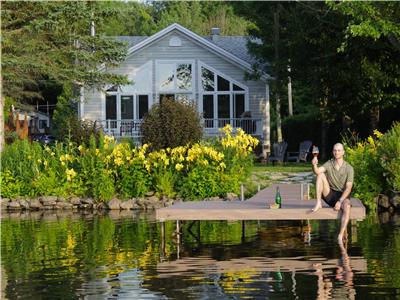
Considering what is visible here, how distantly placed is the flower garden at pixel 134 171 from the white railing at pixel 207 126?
16609 mm

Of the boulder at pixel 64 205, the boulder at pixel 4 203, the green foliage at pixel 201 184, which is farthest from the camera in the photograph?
the boulder at pixel 4 203

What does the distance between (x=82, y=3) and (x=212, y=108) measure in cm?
1092

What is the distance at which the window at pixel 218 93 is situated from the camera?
47188 millimetres

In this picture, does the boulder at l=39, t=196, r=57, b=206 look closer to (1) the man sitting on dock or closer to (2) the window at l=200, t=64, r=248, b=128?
(1) the man sitting on dock

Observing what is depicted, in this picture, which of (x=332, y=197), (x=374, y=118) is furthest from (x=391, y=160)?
(x=374, y=118)

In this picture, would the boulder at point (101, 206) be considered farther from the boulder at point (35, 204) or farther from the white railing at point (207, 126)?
the white railing at point (207, 126)

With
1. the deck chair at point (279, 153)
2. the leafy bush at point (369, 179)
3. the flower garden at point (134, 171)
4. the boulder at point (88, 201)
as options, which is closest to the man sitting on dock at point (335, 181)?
the leafy bush at point (369, 179)

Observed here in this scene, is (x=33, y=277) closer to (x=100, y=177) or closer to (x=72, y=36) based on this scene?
(x=100, y=177)

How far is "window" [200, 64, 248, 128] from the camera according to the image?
47.2 metres

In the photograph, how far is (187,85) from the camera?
1855 inches

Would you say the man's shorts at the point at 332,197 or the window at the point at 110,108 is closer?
the man's shorts at the point at 332,197

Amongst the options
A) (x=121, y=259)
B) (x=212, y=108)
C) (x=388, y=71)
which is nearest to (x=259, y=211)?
(x=121, y=259)

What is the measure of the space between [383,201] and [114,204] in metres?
7.25

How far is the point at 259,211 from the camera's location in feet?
56.3
